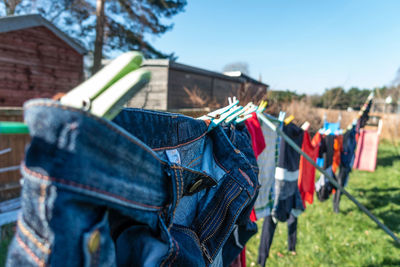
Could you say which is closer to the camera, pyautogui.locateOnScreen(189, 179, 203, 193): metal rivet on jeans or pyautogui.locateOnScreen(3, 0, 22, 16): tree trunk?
pyautogui.locateOnScreen(189, 179, 203, 193): metal rivet on jeans

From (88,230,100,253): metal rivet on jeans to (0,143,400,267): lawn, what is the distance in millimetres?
1995

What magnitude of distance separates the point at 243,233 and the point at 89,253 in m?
0.91

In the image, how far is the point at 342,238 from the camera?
11.7 ft

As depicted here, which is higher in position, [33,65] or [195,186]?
[33,65]

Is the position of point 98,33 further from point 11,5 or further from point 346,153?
point 346,153

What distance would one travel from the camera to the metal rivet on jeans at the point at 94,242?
13.5 inches

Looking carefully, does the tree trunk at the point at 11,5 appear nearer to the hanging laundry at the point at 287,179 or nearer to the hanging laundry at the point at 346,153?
the hanging laundry at the point at 287,179

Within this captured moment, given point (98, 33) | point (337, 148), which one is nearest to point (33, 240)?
point (337, 148)

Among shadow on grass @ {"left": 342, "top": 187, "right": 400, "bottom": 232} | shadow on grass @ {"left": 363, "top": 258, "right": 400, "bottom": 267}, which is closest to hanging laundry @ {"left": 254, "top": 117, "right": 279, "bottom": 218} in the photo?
shadow on grass @ {"left": 363, "top": 258, "right": 400, "bottom": 267}

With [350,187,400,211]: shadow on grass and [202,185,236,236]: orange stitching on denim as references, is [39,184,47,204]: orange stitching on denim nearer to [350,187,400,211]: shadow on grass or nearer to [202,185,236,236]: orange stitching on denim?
[202,185,236,236]: orange stitching on denim

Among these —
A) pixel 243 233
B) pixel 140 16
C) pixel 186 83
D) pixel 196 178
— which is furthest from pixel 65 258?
pixel 140 16

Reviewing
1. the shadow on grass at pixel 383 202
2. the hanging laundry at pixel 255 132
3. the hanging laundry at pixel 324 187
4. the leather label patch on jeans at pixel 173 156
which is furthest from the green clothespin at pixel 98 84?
the shadow on grass at pixel 383 202

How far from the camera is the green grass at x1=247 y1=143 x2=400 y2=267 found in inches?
119

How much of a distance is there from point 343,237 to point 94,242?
430cm
